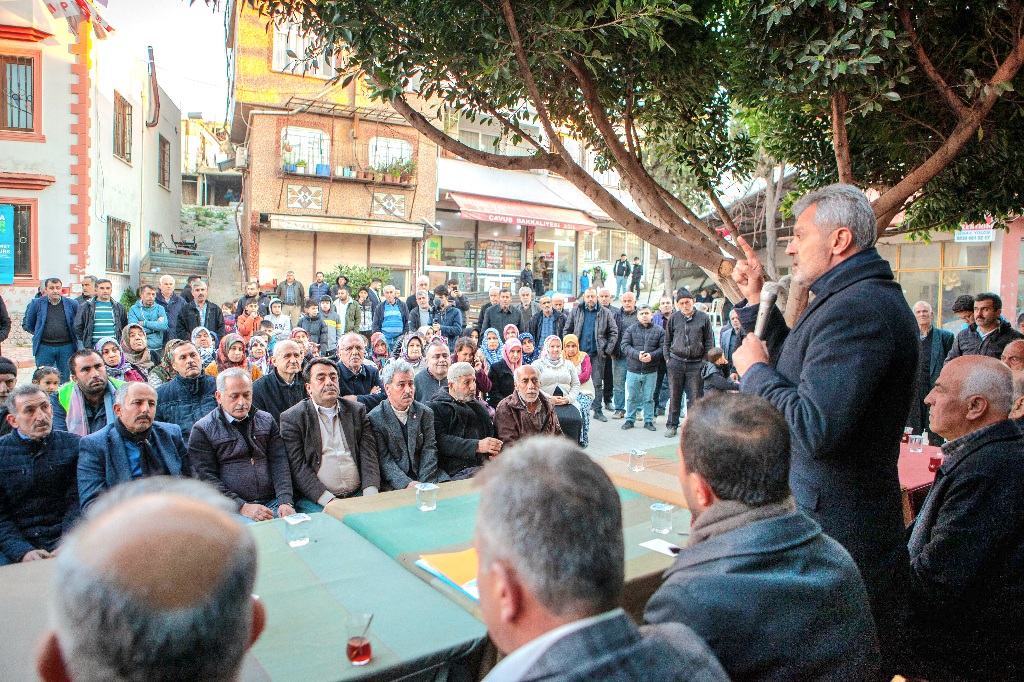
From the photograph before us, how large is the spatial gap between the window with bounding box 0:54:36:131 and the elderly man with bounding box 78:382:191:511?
490 inches

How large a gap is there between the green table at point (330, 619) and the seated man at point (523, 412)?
2.95 meters

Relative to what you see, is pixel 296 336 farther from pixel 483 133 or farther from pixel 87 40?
pixel 483 133

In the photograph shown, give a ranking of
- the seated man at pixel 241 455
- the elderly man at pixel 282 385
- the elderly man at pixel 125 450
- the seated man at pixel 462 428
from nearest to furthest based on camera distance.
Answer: the elderly man at pixel 125 450 → the seated man at pixel 241 455 → the seated man at pixel 462 428 → the elderly man at pixel 282 385

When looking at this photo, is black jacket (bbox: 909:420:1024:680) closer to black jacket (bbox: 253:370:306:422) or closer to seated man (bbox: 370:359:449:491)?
seated man (bbox: 370:359:449:491)

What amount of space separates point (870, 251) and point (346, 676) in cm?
197

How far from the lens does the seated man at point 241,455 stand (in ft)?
14.4

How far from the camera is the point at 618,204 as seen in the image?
4289mm

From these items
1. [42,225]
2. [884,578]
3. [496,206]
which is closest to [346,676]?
[884,578]

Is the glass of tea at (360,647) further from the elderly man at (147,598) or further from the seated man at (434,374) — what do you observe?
the seated man at (434,374)

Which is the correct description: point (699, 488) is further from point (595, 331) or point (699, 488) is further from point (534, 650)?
point (595, 331)

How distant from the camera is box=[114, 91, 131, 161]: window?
15562 millimetres

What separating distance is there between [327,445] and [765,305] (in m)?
3.38

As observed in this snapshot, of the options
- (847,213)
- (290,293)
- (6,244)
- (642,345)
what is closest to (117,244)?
(6,244)

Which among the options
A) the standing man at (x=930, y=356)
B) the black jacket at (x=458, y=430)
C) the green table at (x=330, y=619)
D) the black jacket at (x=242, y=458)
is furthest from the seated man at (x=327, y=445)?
the standing man at (x=930, y=356)
